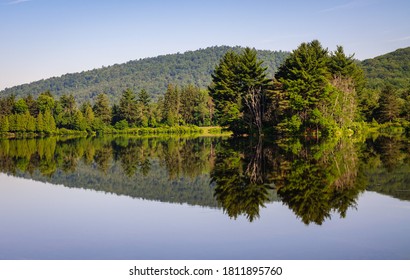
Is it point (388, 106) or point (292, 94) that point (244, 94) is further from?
point (388, 106)

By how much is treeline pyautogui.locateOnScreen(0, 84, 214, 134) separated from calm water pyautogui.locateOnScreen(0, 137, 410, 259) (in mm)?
76621

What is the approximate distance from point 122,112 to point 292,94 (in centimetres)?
5986

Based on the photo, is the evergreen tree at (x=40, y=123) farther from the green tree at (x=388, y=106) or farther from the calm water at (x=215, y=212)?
the calm water at (x=215, y=212)

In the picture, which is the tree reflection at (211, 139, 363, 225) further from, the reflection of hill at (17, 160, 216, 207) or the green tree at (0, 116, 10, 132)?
the green tree at (0, 116, 10, 132)

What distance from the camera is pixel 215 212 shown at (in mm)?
14305

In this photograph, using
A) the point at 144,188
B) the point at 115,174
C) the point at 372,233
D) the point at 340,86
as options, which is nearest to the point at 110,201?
the point at 144,188

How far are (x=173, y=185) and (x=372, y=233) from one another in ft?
32.2

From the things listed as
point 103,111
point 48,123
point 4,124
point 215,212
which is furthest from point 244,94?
point 103,111

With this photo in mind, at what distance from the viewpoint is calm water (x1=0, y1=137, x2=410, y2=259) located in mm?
10367

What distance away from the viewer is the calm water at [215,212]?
1037cm

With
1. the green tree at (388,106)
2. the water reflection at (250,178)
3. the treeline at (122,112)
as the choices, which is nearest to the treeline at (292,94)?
the green tree at (388,106)

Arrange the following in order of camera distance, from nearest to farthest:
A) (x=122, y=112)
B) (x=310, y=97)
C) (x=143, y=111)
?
(x=310, y=97)
(x=122, y=112)
(x=143, y=111)

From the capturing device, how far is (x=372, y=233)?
37.5 feet
